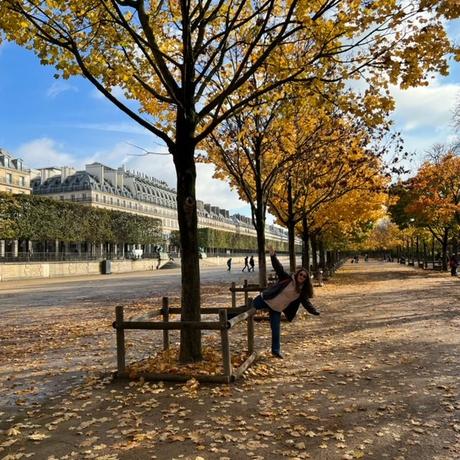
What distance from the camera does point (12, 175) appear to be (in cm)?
9100

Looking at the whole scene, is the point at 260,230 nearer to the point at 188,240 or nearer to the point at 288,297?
the point at 288,297

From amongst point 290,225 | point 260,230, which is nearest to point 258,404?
point 260,230

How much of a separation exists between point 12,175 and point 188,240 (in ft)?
304

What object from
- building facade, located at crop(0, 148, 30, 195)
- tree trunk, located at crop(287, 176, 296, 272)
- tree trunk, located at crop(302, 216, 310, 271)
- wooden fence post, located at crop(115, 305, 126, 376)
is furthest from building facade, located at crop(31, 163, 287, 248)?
wooden fence post, located at crop(115, 305, 126, 376)

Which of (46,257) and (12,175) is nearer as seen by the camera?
(46,257)

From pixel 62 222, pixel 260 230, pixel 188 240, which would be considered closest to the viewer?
pixel 188 240

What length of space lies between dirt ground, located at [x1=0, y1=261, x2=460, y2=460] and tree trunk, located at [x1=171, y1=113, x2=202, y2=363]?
1.00 m

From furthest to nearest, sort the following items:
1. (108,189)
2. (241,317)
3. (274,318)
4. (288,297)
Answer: (108,189) < (274,318) < (288,297) < (241,317)

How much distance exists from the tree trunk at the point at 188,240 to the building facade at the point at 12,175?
289 ft

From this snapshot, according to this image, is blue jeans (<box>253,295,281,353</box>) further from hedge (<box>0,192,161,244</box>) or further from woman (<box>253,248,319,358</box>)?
hedge (<box>0,192,161,244</box>)

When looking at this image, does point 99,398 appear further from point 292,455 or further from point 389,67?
point 389,67

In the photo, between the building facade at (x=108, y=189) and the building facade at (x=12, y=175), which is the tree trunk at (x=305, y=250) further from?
the building facade at (x=108, y=189)

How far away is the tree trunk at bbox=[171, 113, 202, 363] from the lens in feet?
25.5

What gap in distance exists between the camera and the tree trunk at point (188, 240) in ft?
25.5
